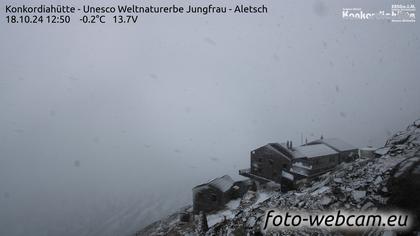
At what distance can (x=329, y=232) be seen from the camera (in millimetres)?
8719

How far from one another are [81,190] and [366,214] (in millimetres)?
117268

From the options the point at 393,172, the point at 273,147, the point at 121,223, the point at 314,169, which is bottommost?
the point at 121,223

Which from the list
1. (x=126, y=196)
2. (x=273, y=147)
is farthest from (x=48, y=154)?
(x=273, y=147)

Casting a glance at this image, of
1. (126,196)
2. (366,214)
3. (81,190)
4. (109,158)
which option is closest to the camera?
(366,214)

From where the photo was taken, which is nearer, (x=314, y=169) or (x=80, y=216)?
(x=314, y=169)

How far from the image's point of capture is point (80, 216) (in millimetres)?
73188

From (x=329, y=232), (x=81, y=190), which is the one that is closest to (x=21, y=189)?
(x=81, y=190)

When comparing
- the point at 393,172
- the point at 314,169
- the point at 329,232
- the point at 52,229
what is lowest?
the point at 52,229

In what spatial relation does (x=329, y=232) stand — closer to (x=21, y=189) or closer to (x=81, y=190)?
(x=81, y=190)

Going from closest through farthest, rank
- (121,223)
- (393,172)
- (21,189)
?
(393,172)
(121,223)
(21,189)

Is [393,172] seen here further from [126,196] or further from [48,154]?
[48,154]

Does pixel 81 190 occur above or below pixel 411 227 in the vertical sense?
below

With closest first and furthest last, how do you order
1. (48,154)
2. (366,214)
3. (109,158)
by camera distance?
(366,214) → (109,158) → (48,154)

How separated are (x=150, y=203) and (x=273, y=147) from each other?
57763mm
